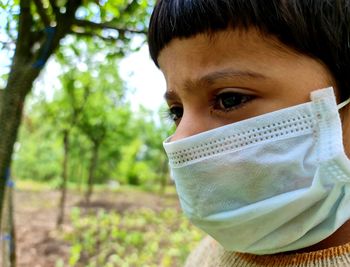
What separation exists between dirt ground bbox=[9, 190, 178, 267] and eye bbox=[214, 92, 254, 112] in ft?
11.4

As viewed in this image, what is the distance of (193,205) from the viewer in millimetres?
893

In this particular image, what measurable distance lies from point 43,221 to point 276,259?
5284mm

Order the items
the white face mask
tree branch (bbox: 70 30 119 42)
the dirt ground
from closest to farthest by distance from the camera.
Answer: the white face mask
tree branch (bbox: 70 30 119 42)
the dirt ground

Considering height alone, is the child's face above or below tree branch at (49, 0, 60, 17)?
below

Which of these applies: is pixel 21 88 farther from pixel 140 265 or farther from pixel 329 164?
pixel 140 265

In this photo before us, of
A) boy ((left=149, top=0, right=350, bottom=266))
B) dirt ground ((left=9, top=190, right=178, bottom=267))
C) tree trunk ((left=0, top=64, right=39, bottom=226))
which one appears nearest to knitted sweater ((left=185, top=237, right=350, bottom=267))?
boy ((left=149, top=0, right=350, bottom=266))

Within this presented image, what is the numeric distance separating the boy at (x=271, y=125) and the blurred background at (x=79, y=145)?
337 millimetres

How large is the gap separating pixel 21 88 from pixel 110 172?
10.4 meters

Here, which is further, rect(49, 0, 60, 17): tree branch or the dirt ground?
the dirt ground

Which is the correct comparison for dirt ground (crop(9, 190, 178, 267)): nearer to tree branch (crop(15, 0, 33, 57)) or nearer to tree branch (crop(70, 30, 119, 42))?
tree branch (crop(70, 30, 119, 42))

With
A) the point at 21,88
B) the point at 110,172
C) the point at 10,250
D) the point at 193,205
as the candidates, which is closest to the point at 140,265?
the point at 10,250

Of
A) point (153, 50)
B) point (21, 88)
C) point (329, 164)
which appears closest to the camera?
point (329, 164)

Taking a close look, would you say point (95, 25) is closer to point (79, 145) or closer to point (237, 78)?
point (237, 78)

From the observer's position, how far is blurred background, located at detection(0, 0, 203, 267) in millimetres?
1415
